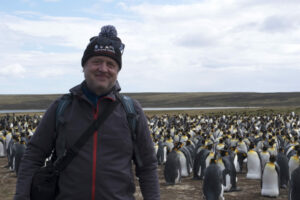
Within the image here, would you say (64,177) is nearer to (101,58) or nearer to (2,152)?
(101,58)

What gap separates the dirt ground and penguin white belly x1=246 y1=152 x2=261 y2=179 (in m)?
0.26

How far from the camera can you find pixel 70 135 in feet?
7.04

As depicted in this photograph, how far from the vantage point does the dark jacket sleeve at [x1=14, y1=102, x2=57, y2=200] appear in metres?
2.19

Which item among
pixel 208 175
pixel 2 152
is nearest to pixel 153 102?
pixel 2 152

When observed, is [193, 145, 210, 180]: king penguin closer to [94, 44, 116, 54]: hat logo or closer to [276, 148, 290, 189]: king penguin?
[276, 148, 290, 189]: king penguin

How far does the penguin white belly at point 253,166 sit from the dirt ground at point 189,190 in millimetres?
255

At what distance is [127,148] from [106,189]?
0.28 metres

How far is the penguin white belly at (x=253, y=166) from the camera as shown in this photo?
10.8 m

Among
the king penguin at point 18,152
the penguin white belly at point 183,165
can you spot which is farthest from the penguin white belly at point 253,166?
the king penguin at point 18,152

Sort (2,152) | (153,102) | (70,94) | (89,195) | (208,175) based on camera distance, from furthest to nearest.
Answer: (153,102), (2,152), (208,175), (70,94), (89,195)

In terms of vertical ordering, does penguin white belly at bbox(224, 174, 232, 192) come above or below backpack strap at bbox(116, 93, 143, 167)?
below

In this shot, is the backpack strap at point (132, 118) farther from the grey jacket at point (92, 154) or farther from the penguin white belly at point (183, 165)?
the penguin white belly at point (183, 165)

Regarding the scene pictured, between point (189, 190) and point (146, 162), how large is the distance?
25.0 feet

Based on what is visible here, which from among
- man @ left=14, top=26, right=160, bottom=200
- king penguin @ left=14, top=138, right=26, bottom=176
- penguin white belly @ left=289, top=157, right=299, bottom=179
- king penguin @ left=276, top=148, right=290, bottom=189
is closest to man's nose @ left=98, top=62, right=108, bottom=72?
man @ left=14, top=26, right=160, bottom=200
